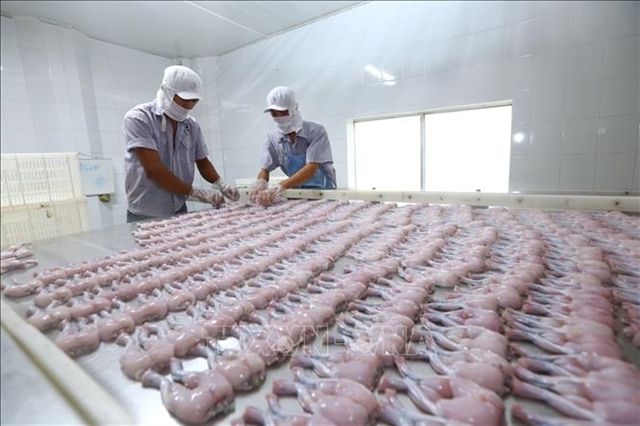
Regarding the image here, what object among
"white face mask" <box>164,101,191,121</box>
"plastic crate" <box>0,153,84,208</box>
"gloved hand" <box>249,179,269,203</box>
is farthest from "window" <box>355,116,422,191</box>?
"plastic crate" <box>0,153,84,208</box>

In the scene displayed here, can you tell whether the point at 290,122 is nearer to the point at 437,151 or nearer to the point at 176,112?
the point at 176,112

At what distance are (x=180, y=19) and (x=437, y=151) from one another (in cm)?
290

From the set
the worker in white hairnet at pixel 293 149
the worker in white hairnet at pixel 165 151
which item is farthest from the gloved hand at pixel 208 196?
the worker in white hairnet at pixel 293 149

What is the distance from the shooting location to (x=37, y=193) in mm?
845

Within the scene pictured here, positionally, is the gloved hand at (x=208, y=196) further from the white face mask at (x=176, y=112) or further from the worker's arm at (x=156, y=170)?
the white face mask at (x=176, y=112)

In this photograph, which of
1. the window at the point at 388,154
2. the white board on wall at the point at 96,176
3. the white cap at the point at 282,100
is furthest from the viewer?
the window at the point at 388,154

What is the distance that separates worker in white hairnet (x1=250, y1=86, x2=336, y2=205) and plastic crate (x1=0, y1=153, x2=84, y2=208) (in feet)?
5.01

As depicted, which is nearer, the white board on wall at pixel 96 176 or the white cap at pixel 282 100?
the white board on wall at pixel 96 176

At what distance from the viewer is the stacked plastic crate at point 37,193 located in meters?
0.74

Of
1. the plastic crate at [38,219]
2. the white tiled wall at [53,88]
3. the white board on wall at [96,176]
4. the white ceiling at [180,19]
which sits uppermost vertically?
the white ceiling at [180,19]

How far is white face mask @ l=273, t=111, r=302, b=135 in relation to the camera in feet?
9.99

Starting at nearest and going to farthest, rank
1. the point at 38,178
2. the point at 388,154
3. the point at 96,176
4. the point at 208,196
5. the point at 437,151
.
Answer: the point at 38,178 → the point at 96,176 → the point at 208,196 → the point at 437,151 → the point at 388,154

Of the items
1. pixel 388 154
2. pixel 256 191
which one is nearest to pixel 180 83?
pixel 256 191

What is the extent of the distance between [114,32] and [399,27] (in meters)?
2.86
